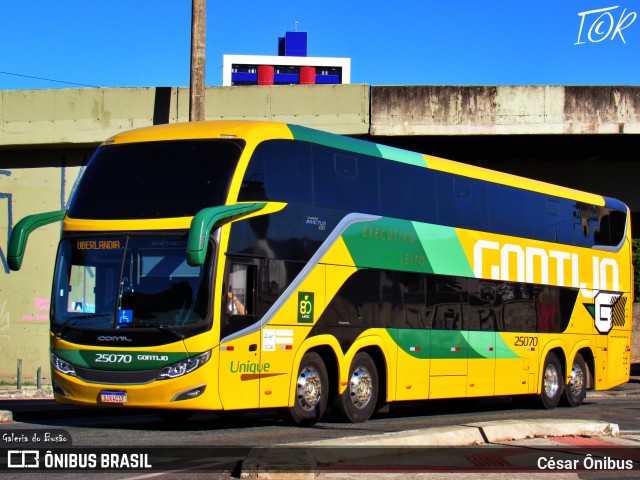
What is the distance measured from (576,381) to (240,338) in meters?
10.3

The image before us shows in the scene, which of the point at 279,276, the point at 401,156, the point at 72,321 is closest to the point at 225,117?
the point at 401,156

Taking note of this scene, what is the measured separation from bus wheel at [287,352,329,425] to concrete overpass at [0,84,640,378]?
1088cm

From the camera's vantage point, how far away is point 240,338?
13.4 m

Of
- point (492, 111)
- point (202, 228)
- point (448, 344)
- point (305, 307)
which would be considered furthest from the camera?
point (492, 111)

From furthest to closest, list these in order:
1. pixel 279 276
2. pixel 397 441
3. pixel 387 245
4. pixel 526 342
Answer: pixel 526 342, pixel 387 245, pixel 279 276, pixel 397 441

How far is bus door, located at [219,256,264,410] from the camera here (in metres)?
13.2

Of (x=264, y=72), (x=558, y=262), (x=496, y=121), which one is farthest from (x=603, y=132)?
(x=264, y=72)

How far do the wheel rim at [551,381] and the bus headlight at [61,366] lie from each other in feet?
33.8

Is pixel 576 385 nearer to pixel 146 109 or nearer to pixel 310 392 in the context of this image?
pixel 310 392

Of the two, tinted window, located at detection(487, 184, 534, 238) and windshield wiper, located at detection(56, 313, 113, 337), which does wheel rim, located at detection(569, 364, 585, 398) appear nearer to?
tinted window, located at detection(487, 184, 534, 238)

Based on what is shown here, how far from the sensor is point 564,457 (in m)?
11.0

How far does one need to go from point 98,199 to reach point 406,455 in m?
5.76

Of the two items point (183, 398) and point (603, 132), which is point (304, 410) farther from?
point (603, 132)

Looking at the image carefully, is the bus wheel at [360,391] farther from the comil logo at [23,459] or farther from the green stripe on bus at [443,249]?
the comil logo at [23,459]
